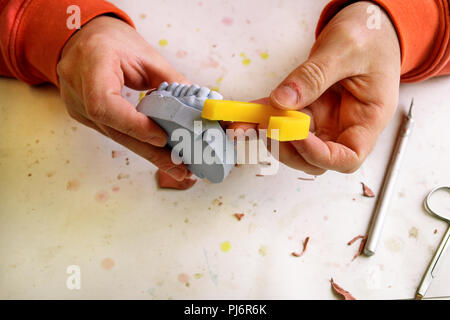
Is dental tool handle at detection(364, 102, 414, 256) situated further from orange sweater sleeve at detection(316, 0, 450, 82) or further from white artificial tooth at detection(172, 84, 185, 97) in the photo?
white artificial tooth at detection(172, 84, 185, 97)

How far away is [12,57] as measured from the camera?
0.74 m

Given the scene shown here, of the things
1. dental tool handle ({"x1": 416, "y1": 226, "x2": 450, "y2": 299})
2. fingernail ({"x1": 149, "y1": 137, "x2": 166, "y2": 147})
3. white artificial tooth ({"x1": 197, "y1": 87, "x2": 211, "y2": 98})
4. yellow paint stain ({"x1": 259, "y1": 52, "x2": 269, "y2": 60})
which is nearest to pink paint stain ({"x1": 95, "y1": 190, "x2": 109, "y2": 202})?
fingernail ({"x1": 149, "y1": 137, "x2": 166, "y2": 147})

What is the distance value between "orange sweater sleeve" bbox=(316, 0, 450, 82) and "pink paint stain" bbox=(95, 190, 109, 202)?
1.72 feet

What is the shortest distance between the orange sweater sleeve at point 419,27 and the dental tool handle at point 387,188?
0.10 metres

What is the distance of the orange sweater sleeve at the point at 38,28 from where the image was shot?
714 millimetres

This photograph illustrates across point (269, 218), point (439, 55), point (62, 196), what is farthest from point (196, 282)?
point (439, 55)

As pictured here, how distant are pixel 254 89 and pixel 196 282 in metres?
0.41

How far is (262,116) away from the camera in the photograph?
1.77 ft

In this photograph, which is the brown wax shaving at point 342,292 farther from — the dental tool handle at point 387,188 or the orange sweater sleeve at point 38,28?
the orange sweater sleeve at point 38,28

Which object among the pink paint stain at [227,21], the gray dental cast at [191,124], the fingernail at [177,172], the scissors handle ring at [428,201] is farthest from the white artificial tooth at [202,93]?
the scissors handle ring at [428,201]

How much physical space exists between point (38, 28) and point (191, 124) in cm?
41

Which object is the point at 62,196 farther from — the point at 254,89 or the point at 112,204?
the point at 254,89

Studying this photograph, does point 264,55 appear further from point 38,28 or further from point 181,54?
point 38,28

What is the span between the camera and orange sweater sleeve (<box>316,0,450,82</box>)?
70 cm
